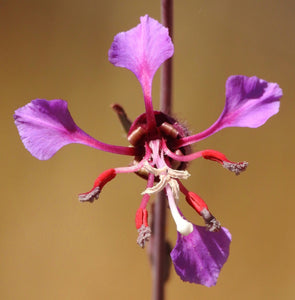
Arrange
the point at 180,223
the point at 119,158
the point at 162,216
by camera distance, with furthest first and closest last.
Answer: the point at 119,158
the point at 162,216
the point at 180,223

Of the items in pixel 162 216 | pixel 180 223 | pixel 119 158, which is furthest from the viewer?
pixel 119 158

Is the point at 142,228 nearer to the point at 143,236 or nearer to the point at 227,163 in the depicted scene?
the point at 143,236

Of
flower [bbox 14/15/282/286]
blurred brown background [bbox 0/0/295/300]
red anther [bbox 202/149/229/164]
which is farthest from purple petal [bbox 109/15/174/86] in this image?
blurred brown background [bbox 0/0/295/300]

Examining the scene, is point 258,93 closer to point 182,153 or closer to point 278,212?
point 182,153

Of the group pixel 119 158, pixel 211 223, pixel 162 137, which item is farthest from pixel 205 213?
pixel 119 158
